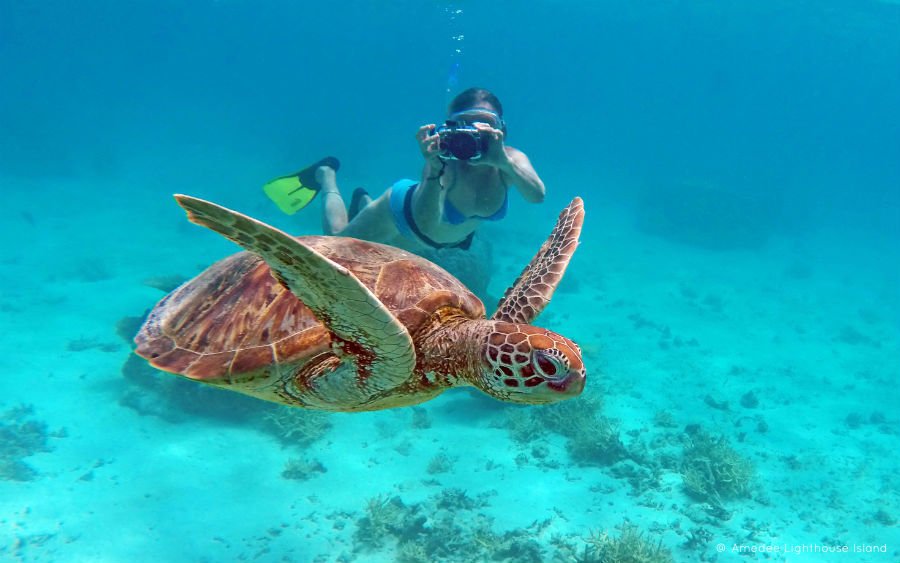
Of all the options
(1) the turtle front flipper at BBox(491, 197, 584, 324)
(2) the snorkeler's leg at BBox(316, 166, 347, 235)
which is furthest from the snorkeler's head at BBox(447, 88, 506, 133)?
(2) the snorkeler's leg at BBox(316, 166, 347, 235)

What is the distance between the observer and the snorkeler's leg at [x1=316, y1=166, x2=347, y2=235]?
720 centimetres

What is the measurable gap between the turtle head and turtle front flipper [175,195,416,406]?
381 millimetres

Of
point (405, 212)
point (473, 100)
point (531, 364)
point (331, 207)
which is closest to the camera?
point (531, 364)

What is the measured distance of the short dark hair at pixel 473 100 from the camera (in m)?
5.31

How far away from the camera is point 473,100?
530 centimetres

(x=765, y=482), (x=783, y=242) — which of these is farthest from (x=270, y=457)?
(x=783, y=242)

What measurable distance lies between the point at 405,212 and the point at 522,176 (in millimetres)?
1480

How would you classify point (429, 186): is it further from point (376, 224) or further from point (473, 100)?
point (376, 224)

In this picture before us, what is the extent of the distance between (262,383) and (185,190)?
31236 millimetres

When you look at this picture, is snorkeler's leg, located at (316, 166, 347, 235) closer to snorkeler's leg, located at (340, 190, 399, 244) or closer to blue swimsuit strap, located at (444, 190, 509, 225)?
snorkeler's leg, located at (340, 190, 399, 244)

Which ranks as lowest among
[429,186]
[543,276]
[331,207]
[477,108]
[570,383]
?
[570,383]

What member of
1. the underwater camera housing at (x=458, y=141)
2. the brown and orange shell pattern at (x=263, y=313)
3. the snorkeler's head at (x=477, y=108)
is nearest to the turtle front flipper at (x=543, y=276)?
the brown and orange shell pattern at (x=263, y=313)

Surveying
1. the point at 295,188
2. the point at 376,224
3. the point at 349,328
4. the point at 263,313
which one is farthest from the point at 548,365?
the point at 295,188

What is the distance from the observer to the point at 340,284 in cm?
169
